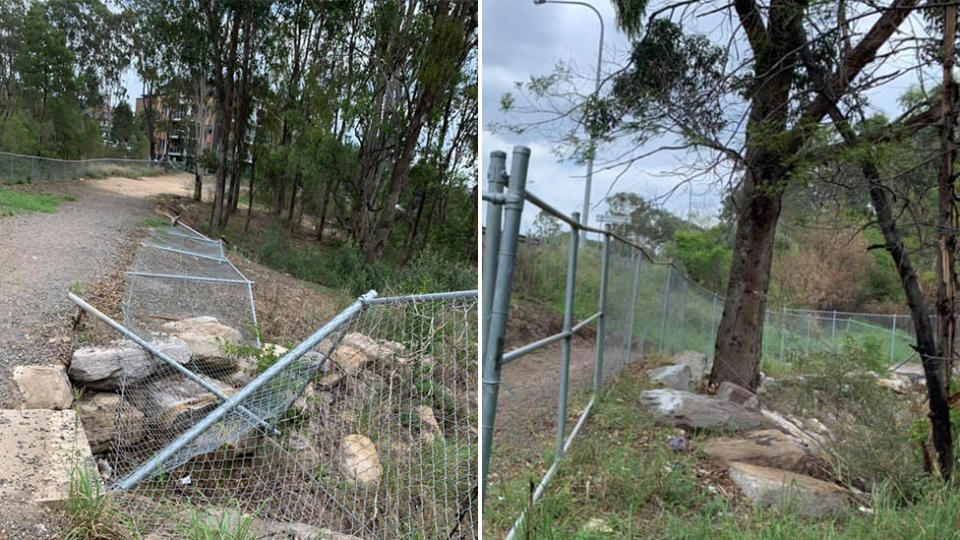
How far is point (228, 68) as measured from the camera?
24.0 metres

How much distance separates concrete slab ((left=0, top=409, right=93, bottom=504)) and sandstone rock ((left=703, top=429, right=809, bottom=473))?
3858 millimetres

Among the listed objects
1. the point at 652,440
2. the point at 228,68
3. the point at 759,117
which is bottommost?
the point at 652,440

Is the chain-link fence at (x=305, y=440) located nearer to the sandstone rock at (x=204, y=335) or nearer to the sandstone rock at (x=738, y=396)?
the sandstone rock at (x=204, y=335)

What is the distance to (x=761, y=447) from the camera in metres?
5.23

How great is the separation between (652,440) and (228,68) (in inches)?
866

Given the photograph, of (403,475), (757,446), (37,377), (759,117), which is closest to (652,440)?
(757,446)

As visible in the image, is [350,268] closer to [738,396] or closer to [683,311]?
[683,311]

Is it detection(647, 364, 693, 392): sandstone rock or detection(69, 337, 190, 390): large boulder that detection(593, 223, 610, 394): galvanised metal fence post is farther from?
detection(69, 337, 190, 390): large boulder

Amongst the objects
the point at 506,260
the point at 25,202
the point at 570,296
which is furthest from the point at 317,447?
the point at 25,202

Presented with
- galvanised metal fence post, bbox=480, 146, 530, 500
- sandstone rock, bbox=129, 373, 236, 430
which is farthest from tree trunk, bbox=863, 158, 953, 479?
sandstone rock, bbox=129, 373, 236, 430

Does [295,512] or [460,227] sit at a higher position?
[460,227]

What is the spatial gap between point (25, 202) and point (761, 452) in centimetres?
1737

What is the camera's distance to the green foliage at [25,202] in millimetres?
15828

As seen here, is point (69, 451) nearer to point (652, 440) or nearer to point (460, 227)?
point (652, 440)
